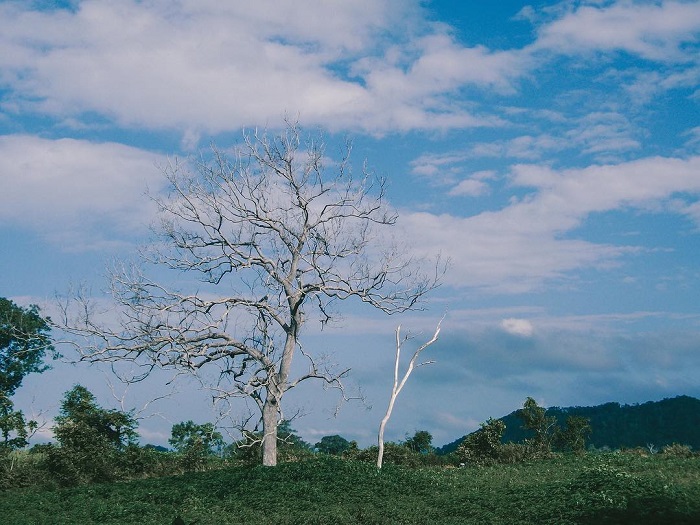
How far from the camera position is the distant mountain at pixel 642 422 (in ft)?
118

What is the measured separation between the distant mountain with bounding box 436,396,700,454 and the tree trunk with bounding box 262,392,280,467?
19173mm

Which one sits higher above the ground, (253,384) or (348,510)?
(253,384)

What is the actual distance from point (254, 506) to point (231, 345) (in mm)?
5745

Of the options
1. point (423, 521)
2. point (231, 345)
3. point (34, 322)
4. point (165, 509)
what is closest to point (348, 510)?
point (423, 521)

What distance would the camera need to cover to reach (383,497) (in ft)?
47.7

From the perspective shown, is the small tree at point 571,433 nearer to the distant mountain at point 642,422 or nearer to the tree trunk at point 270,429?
the tree trunk at point 270,429

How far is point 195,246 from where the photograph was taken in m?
19.3

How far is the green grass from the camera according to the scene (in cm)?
1153

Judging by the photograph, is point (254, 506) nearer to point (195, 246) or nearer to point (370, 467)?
point (370, 467)

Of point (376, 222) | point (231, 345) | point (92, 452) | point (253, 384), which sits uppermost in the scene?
point (376, 222)

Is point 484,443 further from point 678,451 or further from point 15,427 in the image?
point 15,427

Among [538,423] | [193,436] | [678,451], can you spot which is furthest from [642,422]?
[193,436]

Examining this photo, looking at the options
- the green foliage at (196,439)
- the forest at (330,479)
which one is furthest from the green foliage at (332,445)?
the green foliage at (196,439)

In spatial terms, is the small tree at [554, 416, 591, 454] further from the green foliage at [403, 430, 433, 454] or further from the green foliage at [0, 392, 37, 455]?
the green foliage at [0, 392, 37, 455]
